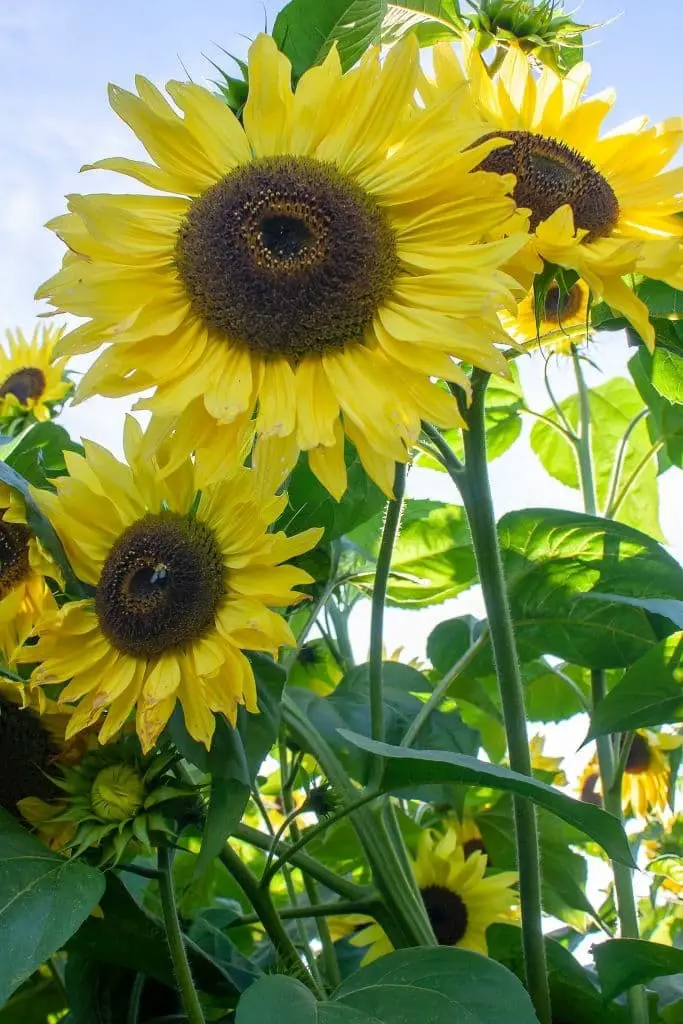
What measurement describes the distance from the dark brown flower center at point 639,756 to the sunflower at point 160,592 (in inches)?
28.2

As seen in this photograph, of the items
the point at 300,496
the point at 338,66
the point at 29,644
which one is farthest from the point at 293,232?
the point at 29,644

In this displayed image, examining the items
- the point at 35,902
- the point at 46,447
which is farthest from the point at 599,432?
the point at 35,902

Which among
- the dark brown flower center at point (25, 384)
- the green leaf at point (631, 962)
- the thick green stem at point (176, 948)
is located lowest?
the thick green stem at point (176, 948)

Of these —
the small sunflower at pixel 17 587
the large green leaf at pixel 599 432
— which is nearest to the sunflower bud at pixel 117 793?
the small sunflower at pixel 17 587

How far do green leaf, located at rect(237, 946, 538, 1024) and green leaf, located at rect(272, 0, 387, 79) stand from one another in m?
0.52

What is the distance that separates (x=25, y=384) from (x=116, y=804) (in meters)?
1.13

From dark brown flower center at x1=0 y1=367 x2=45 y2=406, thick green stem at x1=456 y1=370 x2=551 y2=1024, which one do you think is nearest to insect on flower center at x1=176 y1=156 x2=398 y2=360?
thick green stem at x1=456 y1=370 x2=551 y2=1024

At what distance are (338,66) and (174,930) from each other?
50 cm

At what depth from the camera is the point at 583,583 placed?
900 millimetres

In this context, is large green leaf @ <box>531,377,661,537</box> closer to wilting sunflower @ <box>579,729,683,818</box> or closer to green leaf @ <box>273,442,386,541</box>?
wilting sunflower @ <box>579,729,683,818</box>

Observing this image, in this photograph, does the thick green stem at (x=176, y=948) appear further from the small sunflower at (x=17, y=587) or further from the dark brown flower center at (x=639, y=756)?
the dark brown flower center at (x=639, y=756)

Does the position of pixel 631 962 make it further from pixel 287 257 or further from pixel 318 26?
Result: pixel 318 26

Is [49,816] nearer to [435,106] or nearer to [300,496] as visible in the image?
[300,496]

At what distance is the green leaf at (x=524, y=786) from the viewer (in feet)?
1.93
